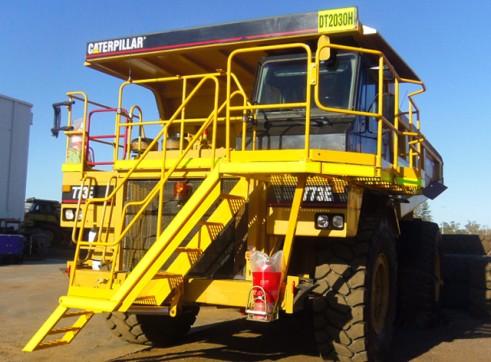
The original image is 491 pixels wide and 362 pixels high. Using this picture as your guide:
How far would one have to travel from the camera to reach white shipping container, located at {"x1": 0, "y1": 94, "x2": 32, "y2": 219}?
23016 millimetres

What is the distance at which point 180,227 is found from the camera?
4.70 meters

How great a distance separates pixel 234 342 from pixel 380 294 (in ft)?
6.54

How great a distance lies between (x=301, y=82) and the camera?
5770mm

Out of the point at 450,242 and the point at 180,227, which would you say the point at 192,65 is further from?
the point at 450,242

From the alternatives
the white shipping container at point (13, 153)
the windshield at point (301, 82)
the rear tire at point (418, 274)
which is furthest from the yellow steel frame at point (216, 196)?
the white shipping container at point (13, 153)

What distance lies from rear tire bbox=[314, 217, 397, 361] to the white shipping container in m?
21.0

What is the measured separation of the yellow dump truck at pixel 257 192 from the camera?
463 cm

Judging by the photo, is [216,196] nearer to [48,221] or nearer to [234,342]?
[234,342]

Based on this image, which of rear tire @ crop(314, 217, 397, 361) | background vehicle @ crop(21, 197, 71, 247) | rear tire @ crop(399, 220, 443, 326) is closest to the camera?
rear tire @ crop(314, 217, 397, 361)

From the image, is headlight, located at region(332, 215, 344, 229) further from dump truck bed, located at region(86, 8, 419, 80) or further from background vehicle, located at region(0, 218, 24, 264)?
background vehicle, located at region(0, 218, 24, 264)

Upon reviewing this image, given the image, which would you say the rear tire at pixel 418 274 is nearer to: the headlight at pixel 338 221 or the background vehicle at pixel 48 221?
the headlight at pixel 338 221

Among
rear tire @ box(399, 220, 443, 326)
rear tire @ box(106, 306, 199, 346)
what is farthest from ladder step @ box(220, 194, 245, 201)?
rear tire @ box(399, 220, 443, 326)

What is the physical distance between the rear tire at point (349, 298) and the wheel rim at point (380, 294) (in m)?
0.17

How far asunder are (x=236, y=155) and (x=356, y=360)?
2.09m
